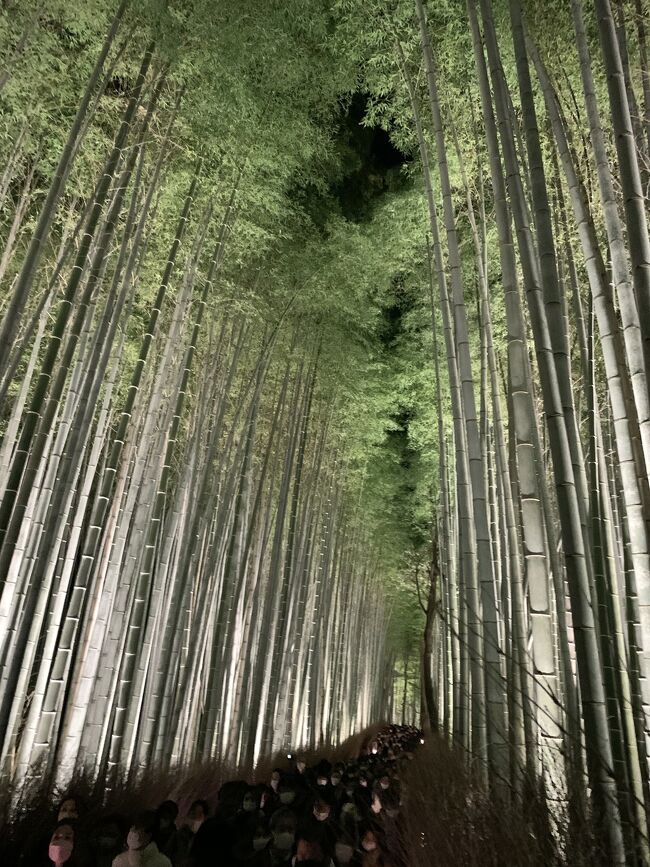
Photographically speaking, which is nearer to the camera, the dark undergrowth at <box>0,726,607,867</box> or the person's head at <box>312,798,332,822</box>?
the dark undergrowth at <box>0,726,607,867</box>

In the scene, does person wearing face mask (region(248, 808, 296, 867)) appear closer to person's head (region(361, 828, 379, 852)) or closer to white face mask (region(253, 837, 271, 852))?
white face mask (region(253, 837, 271, 852))

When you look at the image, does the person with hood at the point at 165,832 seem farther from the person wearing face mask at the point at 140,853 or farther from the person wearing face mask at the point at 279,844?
the person wearing face mask at the point at 279,844

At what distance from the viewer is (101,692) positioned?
3.65 m

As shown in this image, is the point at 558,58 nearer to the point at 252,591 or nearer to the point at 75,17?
the point at 75,17

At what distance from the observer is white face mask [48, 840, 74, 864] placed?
1979 mm

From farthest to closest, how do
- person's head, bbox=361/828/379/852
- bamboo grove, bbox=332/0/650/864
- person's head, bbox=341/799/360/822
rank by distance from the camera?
person's head, bbox=341/799/360/822 < person's head, bbox=361/828/379/852 < bamboo grove, bbox=332/0/650/864

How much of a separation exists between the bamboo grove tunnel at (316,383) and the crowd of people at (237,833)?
0.10ft

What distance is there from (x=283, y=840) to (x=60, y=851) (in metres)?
0.99

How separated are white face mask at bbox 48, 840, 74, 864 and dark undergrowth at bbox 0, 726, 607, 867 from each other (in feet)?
1.60

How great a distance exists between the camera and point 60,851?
198 cm

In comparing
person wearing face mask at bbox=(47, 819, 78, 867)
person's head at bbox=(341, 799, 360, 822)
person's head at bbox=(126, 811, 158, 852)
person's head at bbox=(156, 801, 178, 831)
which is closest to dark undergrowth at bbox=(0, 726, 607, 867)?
person's head at bbox=(341, 799, 360, 822)

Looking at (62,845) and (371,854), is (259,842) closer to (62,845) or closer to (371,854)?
(371,854)

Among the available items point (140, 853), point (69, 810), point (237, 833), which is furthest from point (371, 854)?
point (69, 810)

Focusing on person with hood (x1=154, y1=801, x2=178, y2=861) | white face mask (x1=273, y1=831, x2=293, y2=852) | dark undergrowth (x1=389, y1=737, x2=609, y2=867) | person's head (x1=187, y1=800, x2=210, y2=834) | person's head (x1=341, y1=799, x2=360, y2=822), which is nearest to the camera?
dark undergrowth (x1=389, y1=737, x2=609, y2=867)
